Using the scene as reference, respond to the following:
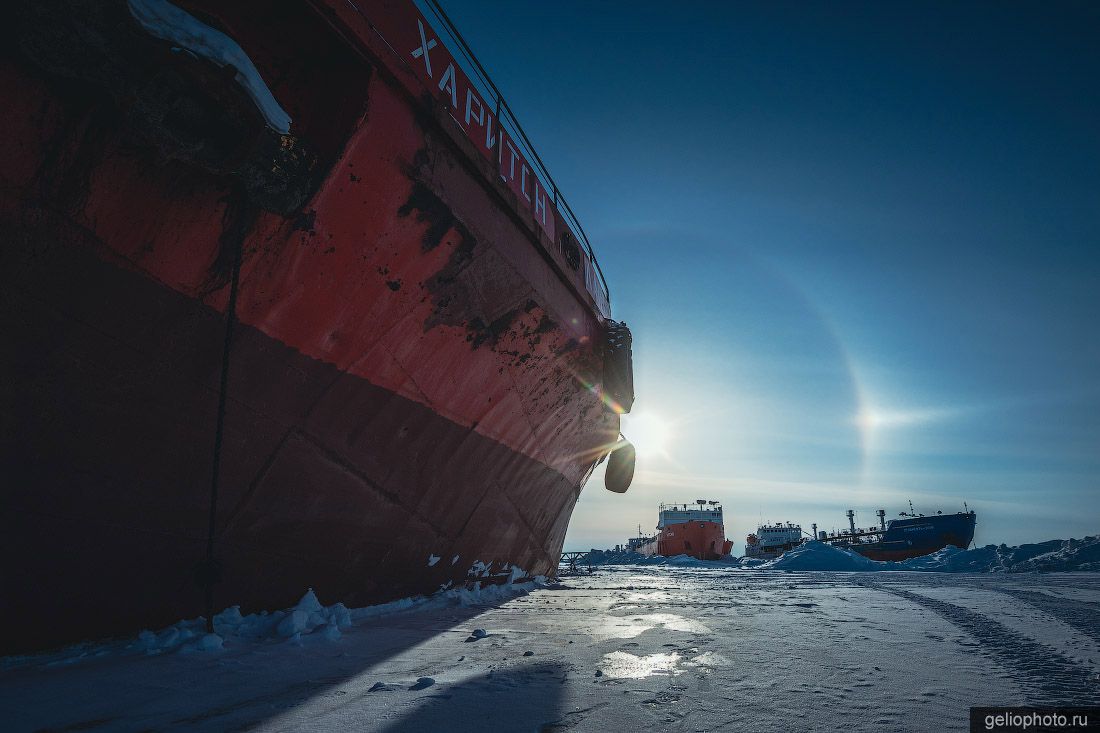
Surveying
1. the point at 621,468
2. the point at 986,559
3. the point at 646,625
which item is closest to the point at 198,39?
the point at 646,625

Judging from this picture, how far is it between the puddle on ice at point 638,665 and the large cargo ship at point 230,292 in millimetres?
2035

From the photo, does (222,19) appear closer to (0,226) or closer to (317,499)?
(0,226)

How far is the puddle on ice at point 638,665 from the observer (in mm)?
2244

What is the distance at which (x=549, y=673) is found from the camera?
2262 mm

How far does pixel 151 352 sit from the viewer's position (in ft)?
8.04

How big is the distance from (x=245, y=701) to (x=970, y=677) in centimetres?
292

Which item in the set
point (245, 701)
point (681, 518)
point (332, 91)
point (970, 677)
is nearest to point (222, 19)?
point (332, 91)

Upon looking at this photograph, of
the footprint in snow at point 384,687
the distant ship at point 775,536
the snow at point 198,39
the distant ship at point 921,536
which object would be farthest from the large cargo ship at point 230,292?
the distant ship at point 775,536

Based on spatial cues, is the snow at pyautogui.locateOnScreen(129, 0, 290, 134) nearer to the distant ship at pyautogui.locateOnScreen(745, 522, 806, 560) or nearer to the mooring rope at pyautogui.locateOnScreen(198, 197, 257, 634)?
the mooring rope at pyautogui.locateOnScreen(198, 197, 257, 634)

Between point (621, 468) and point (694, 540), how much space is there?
24810 millimetres

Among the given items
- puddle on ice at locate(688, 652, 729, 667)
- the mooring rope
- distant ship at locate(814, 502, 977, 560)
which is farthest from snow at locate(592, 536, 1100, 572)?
the mooring rope

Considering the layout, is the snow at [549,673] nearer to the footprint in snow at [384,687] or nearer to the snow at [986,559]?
the footprint in snow at [384,687]

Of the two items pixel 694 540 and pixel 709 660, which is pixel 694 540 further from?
pixel 709 660

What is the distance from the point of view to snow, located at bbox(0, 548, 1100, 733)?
1.69 m
